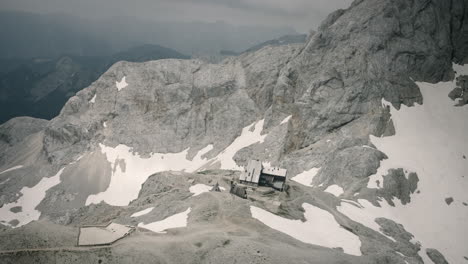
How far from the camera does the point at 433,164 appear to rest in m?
88.9

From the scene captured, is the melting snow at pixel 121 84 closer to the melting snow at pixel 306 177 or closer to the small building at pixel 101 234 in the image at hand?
the melting snow at pixel 306 177

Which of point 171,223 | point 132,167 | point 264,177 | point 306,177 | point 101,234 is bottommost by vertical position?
point 132,167

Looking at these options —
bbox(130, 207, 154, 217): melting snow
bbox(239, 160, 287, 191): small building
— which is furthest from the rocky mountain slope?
bbox(239, 160, 287, 191): small building

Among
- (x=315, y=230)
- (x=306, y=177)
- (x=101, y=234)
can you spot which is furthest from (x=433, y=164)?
(x=101, y=234)

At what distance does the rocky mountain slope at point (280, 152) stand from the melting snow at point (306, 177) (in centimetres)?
55

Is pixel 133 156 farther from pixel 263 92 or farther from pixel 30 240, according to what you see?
pixel 30 240

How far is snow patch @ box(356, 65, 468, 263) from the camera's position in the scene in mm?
71938

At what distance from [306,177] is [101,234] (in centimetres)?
6190

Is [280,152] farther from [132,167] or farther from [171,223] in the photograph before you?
[171,223]

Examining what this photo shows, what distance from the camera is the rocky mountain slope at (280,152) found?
147 ft

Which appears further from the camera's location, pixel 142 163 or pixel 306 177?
pixel 142 163

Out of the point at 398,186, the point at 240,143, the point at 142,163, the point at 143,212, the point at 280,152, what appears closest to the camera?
the point at 143,212

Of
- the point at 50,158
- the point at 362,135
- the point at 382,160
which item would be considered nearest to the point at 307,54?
the point at 362,135

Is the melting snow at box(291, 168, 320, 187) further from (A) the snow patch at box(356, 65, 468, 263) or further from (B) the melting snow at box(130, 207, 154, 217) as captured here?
(B) the melting snow at box(130, 207, 154, 217)
